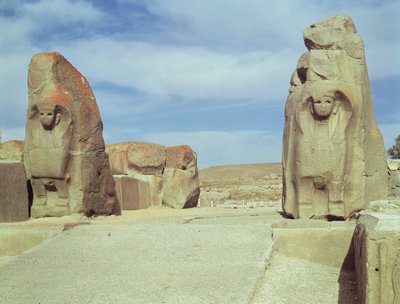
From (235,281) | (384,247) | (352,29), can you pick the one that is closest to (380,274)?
(384,247)

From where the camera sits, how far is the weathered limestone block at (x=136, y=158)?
41.2ft

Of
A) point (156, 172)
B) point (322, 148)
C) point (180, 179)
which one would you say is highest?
point (322, 148)

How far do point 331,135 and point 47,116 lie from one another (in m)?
3.94

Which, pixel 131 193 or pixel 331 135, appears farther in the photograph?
pixel 131 193

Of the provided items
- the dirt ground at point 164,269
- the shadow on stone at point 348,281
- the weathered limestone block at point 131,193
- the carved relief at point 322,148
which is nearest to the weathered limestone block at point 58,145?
the dirt ground at point 164,269

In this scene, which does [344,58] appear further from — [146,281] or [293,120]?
[146,281]

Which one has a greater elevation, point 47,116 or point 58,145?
point 47,116

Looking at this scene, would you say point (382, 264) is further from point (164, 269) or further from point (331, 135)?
point (331, 135)

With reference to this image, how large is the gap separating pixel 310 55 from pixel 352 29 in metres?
0.80

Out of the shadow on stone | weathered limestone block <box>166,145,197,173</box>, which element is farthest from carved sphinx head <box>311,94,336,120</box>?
weathered limestone block <box>166,145,197,173</box>

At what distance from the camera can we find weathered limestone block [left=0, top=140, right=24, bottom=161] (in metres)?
9.06

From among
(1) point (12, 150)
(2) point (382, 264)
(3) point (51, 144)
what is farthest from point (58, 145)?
(2) point (382, 264)

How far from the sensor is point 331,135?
6750mm

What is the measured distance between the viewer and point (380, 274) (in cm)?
356
